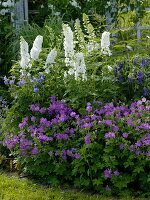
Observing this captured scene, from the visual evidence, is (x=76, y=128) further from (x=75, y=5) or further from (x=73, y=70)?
(x=75, y=5)

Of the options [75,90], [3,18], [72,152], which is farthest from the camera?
[3,18]

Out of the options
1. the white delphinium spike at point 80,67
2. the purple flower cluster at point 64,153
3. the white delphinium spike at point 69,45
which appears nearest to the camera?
the purple flower cluster at point 64,153

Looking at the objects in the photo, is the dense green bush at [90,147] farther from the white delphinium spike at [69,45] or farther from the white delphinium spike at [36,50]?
the white delphinium spike at [36,50]

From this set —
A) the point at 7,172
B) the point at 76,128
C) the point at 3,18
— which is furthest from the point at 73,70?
the point at 3,18

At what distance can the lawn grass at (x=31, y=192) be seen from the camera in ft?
11.6

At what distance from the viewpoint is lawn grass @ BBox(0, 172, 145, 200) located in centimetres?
354

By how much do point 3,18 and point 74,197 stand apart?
418 cm

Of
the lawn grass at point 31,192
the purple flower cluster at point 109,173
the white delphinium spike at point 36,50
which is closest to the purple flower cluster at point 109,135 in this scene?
the purple flower cluster at point 109,173

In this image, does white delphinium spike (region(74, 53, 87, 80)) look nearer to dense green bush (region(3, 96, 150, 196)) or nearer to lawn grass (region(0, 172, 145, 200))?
dense green bush (region(3, 96, 150, 196))

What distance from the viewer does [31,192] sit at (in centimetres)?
366

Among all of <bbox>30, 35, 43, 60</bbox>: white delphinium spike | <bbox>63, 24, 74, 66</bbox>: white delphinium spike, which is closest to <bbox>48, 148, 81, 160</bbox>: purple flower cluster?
<bbox>63, 24, 74, 66</bbox>: white delphinium spike

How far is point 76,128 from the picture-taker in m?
3.79

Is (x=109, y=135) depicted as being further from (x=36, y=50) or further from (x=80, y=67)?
(x=36, y=50)

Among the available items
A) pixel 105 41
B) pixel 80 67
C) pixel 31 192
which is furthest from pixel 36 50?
pixel 31 192
